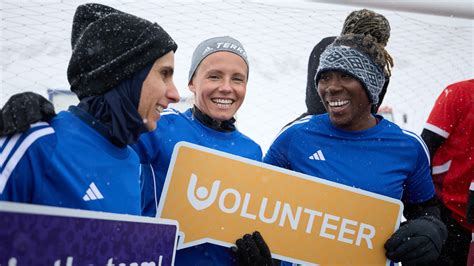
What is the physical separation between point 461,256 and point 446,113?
2.63ft

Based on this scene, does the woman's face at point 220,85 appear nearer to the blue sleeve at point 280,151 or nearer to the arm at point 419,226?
the blue sleeve at point 280,151

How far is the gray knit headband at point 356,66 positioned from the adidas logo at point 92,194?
3.94 feet

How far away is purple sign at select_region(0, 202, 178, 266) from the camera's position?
121cm

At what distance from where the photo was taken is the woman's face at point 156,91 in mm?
1666

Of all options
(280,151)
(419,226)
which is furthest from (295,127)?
(419,226)

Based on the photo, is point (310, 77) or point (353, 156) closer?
point (353, 156)

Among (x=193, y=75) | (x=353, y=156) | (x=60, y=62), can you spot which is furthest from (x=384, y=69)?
(x=60, y=62)

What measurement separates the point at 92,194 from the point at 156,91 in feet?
1.22

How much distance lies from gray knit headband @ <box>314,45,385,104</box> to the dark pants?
44.6 inches

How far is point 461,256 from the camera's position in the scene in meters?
3.07

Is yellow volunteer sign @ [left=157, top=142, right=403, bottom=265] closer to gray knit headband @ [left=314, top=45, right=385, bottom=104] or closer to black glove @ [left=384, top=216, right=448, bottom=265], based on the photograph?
black glove @ [left=384, top=216, right=448, bottom=265]

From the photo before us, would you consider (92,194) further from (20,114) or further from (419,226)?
(419,226)

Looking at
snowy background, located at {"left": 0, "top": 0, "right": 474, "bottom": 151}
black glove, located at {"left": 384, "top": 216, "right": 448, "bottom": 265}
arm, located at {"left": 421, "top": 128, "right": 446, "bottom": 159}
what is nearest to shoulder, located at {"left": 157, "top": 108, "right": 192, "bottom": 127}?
black glove, located at {"left": 384, "top": 216, "right": 448, "bottom": 265}

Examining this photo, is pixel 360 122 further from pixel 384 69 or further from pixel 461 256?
pixel 461 256
